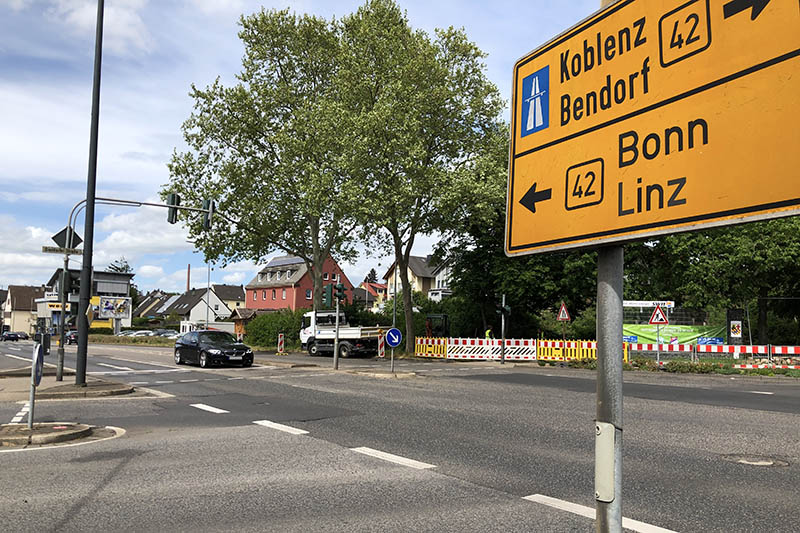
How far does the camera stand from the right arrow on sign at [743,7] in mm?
1897

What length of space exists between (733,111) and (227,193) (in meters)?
38.4

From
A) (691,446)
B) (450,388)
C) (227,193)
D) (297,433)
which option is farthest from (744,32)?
(227,193)

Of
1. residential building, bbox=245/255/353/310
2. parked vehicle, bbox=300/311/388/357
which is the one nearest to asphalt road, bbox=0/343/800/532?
parked vehicle, bbox=300/311/388/357

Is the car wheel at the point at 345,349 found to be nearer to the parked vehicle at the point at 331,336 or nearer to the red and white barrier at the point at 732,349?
the parked vehicle at the point at 331,336

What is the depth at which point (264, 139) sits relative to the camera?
39625mm

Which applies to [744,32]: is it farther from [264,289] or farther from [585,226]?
[264,289]

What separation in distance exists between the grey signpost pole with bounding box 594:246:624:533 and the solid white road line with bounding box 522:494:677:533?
299cm

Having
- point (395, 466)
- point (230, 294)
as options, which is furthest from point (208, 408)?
point (230, 294)

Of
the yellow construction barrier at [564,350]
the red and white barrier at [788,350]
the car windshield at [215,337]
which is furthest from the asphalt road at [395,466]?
the yellow construction barrier at [564,350]

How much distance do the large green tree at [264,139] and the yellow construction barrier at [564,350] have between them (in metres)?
13.3

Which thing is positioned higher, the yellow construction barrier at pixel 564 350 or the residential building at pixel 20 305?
the residential building at pixel 20 305

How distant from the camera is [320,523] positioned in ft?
16.8

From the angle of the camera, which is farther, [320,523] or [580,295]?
[580,295]

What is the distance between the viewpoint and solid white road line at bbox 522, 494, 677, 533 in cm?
489
